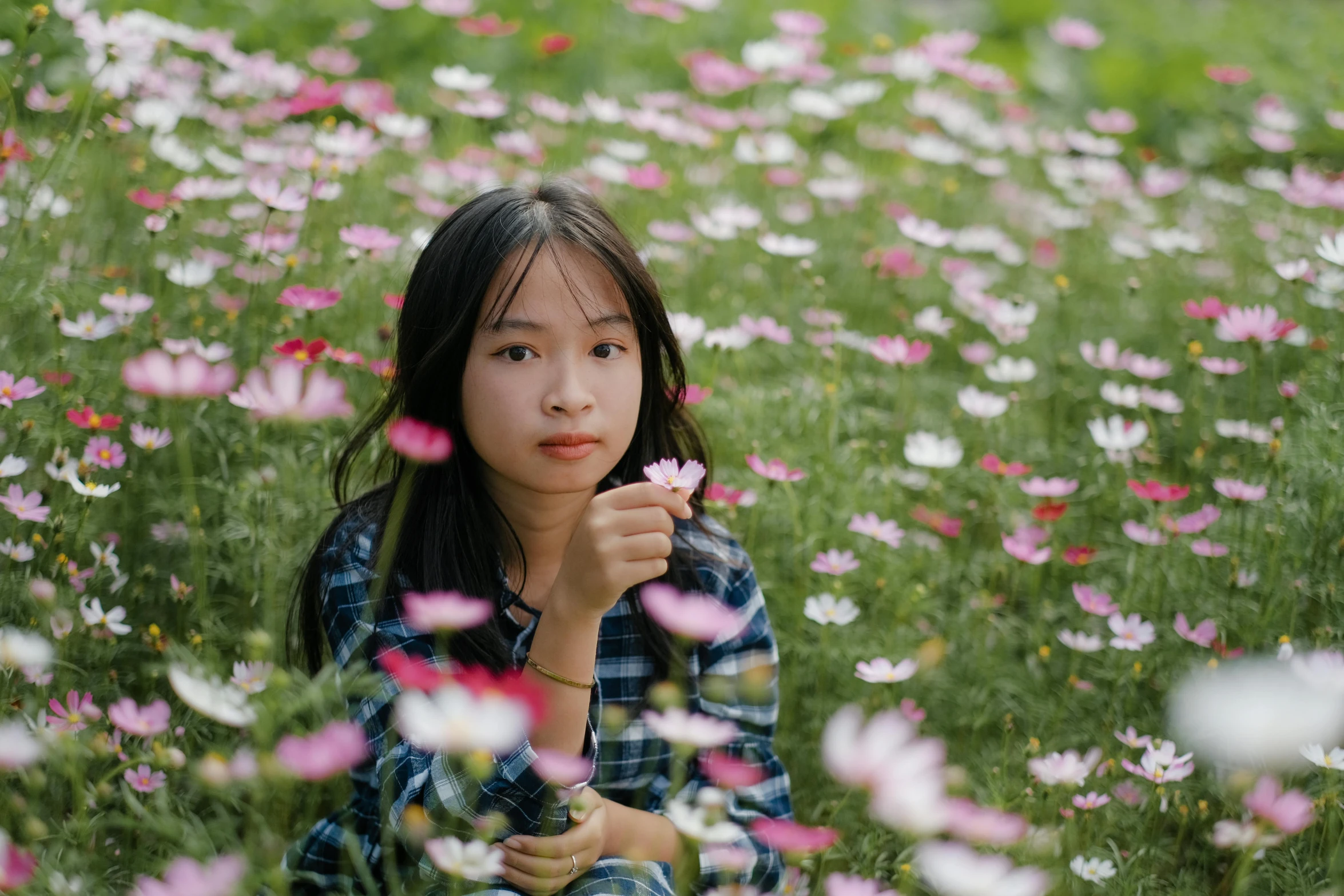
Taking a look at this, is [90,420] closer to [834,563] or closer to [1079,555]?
[834,563]

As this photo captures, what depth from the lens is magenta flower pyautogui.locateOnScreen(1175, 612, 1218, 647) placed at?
1.63 meters

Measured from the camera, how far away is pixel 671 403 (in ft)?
4.95

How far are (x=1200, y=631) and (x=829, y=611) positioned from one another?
19.9 inches

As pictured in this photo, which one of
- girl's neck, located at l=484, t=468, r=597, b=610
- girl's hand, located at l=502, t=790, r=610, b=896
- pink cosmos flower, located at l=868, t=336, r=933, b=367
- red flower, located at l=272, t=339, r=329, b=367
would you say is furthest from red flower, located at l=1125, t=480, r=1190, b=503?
red flower, located at l=272, t=339, r=329, b=367

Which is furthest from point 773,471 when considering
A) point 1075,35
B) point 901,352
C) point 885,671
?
point 1075,35

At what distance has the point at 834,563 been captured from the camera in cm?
174

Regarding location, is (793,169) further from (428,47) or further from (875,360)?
(428,47)

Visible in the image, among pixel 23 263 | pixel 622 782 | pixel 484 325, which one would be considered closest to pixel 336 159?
pixel 23 263

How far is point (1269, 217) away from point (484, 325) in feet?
9.39

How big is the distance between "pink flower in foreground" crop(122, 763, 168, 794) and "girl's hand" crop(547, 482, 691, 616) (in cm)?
52

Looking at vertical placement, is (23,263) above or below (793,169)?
above

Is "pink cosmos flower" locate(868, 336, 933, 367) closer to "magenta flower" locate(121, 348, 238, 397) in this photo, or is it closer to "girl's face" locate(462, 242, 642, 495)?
"girl's face" locate(462, 242, 642, 495)

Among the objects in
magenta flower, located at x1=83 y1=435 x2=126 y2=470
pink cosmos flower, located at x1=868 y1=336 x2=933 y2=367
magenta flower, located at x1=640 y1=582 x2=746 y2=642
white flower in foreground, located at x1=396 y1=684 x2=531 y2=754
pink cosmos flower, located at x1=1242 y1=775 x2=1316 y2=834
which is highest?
magenta flower, located at x1=640 y1=582 x2=746 y2=642

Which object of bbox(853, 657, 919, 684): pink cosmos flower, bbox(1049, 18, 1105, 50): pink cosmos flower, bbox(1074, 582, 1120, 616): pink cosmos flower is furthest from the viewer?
bbox(1049, 18, 1105, 50): pink cosmos flower
